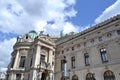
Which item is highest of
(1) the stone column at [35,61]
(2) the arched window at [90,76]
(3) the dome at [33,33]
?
(3) the dome at [33,33]

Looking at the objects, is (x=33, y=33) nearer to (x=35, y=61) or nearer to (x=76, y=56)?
(x=35, y=61)

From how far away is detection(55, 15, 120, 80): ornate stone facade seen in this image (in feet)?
70.0

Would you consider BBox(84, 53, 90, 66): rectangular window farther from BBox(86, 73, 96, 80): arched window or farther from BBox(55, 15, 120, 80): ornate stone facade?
BBox(86, 73, 96, 80): arched window

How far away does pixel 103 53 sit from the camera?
23.1 meters

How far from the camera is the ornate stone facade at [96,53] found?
21344mm

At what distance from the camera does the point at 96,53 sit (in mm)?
23906

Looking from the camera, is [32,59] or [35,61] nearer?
[35,61]

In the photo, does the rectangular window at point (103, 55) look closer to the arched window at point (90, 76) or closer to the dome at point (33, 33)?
the arched window at point (90, 76)

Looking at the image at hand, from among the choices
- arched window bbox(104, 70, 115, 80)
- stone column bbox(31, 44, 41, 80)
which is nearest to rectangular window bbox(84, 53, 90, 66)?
arched window bbox(104, 70, 115, 80)

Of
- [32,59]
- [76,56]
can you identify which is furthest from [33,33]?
[76,56]

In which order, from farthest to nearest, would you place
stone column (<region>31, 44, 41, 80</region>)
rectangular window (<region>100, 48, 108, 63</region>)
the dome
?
the dome
stone column (<region>31, 44, 41, 80</region>)
rectangular window (<region>100, 48, 108, 63</region>)

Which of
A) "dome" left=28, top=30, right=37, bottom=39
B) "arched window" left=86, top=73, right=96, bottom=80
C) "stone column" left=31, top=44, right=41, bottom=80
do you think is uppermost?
"dome" left=28, top=30, right=37, bottom=39

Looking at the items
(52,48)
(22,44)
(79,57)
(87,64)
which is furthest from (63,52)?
(22,44)

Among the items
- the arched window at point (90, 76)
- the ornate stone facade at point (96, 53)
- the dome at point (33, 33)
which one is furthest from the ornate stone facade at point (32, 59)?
the arched window at point (90, 76)
